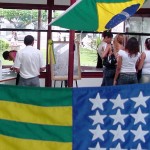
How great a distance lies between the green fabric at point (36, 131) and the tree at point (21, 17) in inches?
181

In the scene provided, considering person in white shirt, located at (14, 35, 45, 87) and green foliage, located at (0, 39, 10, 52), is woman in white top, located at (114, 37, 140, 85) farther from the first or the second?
green foliage, located at (0, 39, 10, 52)

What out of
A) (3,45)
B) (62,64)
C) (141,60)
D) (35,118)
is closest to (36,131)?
(35,118)

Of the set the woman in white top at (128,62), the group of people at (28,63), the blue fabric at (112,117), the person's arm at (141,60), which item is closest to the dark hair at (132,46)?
the woman in white top at (128,62)

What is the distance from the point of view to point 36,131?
9.43ft

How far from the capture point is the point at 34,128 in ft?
9.43

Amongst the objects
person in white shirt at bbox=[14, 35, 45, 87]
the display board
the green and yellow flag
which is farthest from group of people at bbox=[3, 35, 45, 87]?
the green and yellow flag

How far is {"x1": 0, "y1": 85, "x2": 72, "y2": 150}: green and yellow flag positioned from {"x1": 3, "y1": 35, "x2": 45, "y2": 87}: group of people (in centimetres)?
209

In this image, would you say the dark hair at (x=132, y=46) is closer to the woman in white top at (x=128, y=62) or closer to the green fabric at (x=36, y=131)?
the woman in white top at (x=128, y=62)

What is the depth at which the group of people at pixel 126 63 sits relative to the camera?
4.89m

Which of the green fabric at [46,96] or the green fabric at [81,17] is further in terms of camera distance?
the green fabric at [81,17]

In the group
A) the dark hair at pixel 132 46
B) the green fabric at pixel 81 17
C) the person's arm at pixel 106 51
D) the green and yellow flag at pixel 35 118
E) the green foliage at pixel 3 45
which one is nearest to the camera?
the green and yellow flag at pixel 35 118

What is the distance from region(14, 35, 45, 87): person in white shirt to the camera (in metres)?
4.94

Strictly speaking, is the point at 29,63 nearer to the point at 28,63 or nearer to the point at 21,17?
the point at 28,63

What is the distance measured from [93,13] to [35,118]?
1082mm
